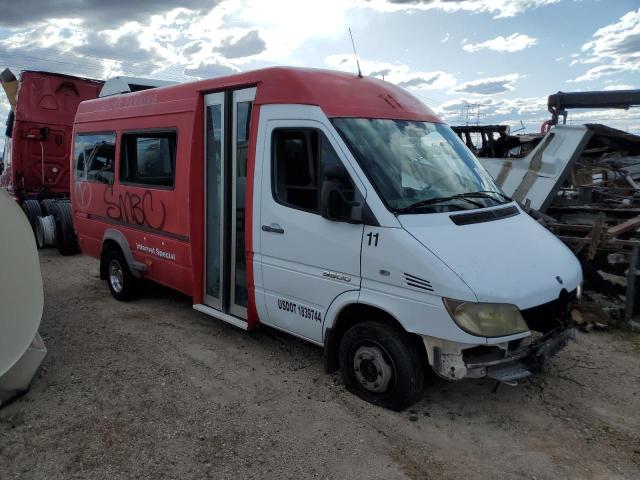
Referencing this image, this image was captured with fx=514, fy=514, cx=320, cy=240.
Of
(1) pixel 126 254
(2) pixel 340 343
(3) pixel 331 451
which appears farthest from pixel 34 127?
(3) pixel 331 451

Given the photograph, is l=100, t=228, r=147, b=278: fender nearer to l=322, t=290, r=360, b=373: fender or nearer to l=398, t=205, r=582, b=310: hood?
l=322, t=290, r=360, b=373: fender

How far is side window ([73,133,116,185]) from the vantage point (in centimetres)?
669

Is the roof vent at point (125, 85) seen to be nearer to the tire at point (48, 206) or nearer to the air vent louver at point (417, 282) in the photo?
the tire at point (48, 206)

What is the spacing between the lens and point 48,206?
10727mm

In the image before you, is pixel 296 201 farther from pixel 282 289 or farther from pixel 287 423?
pixel 287 423

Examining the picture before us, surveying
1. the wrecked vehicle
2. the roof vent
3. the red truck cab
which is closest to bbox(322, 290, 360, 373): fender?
the wrecked vehicle

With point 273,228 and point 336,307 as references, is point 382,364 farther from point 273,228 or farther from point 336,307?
point 273,228

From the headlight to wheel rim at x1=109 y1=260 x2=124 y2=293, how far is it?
4844 mm

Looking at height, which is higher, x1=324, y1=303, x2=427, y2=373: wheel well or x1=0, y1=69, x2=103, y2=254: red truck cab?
x1=0, y1=69, x2=103, y2=254: red truck cab

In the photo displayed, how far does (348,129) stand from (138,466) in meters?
2.84

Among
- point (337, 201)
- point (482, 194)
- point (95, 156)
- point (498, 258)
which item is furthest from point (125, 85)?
point (498, 258)

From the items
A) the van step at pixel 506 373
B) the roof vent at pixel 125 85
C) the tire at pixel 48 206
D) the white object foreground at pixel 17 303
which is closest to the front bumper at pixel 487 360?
the van step at pixel 506 373

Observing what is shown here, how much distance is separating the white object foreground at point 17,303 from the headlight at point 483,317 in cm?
329

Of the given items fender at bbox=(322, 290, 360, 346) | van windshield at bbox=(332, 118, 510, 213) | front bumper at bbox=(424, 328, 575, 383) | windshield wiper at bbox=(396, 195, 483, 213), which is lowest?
front bumper at bbox=(424, 328, 575, 383)
